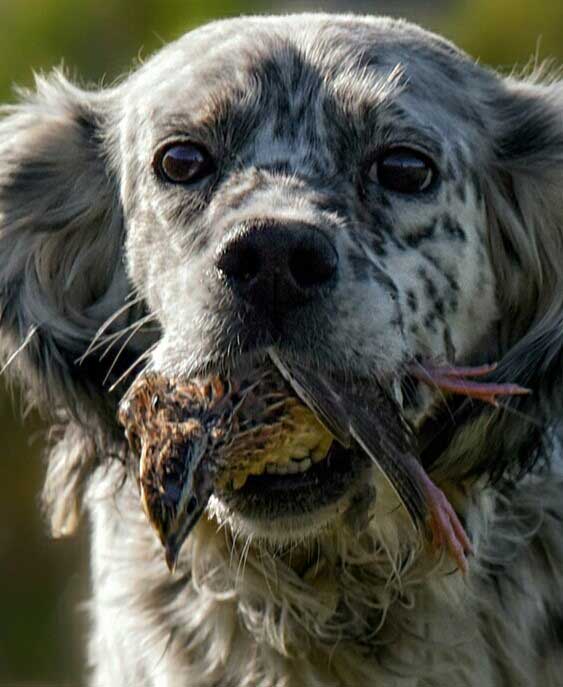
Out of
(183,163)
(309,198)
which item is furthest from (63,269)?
(309,198)

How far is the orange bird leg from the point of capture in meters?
4.46

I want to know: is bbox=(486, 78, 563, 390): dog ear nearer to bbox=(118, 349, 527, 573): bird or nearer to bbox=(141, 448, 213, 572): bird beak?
bbox=(118, 349, 527, 573): bird

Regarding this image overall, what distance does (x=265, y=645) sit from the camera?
16.6 feet

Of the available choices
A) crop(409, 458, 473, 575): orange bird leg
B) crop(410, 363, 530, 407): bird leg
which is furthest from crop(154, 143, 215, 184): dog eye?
crop(409, 458, 473, 575): orange bird leg

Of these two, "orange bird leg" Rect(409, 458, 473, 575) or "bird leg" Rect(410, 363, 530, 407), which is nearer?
"orange bird leg" Rect(409, 458, 473, 575)

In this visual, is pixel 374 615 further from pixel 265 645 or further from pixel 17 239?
pixel 17 239

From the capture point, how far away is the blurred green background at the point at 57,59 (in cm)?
1153

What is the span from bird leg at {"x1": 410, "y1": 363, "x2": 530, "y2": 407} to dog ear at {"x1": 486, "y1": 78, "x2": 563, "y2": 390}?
16.1 inches

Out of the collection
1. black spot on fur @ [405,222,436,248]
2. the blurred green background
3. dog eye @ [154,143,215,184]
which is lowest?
the blurred green background

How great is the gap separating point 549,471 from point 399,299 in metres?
0.89

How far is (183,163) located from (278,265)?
783 millimetres

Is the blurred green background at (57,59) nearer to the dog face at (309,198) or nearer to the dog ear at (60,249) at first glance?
the dog ear at (60,249)

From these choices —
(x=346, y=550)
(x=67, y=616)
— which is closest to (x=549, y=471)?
(x=346, y=550)

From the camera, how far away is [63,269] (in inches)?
217
